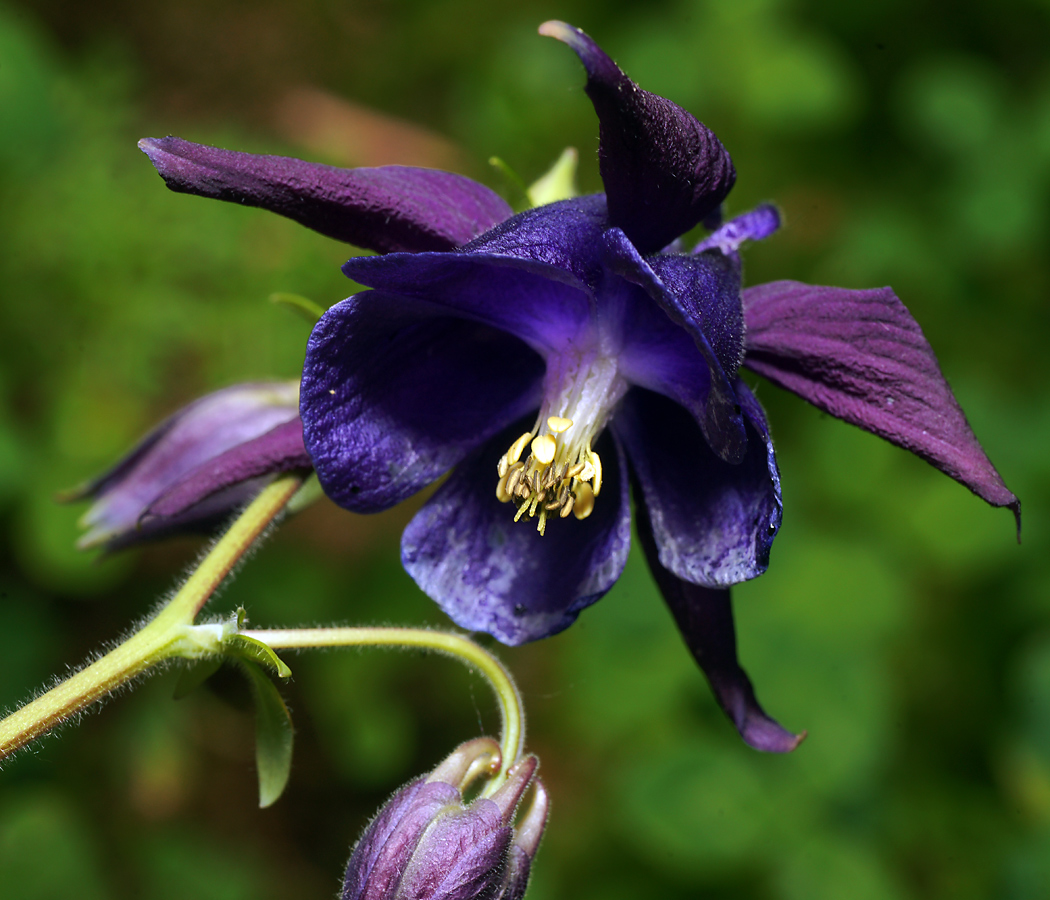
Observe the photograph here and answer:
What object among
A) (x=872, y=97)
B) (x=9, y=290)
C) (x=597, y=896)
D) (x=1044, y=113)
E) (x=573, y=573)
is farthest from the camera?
Result: (x=872, y=97)

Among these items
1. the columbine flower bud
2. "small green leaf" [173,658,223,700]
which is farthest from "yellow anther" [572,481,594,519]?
"small green leaf" [173,658,223,700]

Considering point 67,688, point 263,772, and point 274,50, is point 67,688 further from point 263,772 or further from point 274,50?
point 274,50

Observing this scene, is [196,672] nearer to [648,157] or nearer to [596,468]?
[596,468]

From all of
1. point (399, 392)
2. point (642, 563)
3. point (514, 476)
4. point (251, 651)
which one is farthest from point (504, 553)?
point (642, 563)

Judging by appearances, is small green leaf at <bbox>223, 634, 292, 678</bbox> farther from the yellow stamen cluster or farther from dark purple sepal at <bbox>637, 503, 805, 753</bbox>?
dark purple sepal at <bbox>637, 503, 805, 753</bbox>

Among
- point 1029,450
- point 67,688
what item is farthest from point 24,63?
point 1029,450

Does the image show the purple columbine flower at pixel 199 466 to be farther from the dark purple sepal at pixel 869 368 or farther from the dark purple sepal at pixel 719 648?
the dark purple sepal at pixel 869 368

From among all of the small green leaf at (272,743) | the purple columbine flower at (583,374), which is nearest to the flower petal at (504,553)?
the purple columbine flower at (583,374)
